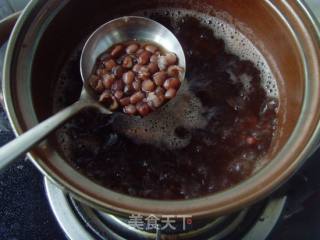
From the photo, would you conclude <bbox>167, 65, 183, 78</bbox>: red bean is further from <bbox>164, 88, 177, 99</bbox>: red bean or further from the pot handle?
the pot handle

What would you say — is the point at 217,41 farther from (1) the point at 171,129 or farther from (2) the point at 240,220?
(2) the point at 240,220

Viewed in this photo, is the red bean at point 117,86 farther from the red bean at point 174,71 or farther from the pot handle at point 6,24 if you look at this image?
the pot handle at point 6,24

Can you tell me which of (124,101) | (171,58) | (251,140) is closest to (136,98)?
(124,101)

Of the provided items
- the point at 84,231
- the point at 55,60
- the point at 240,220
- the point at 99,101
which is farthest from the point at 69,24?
the point at 240,220

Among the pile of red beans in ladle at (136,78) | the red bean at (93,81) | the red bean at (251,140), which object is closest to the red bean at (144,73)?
the pile of red beans in ladle at (136,78)

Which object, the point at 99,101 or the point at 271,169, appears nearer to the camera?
the point at 271,169

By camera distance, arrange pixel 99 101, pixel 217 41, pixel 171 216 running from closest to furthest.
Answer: pixel 171 216 < pixel 99 101 < pixel 217 41

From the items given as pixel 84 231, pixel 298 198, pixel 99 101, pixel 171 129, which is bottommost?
pixel 298 198
